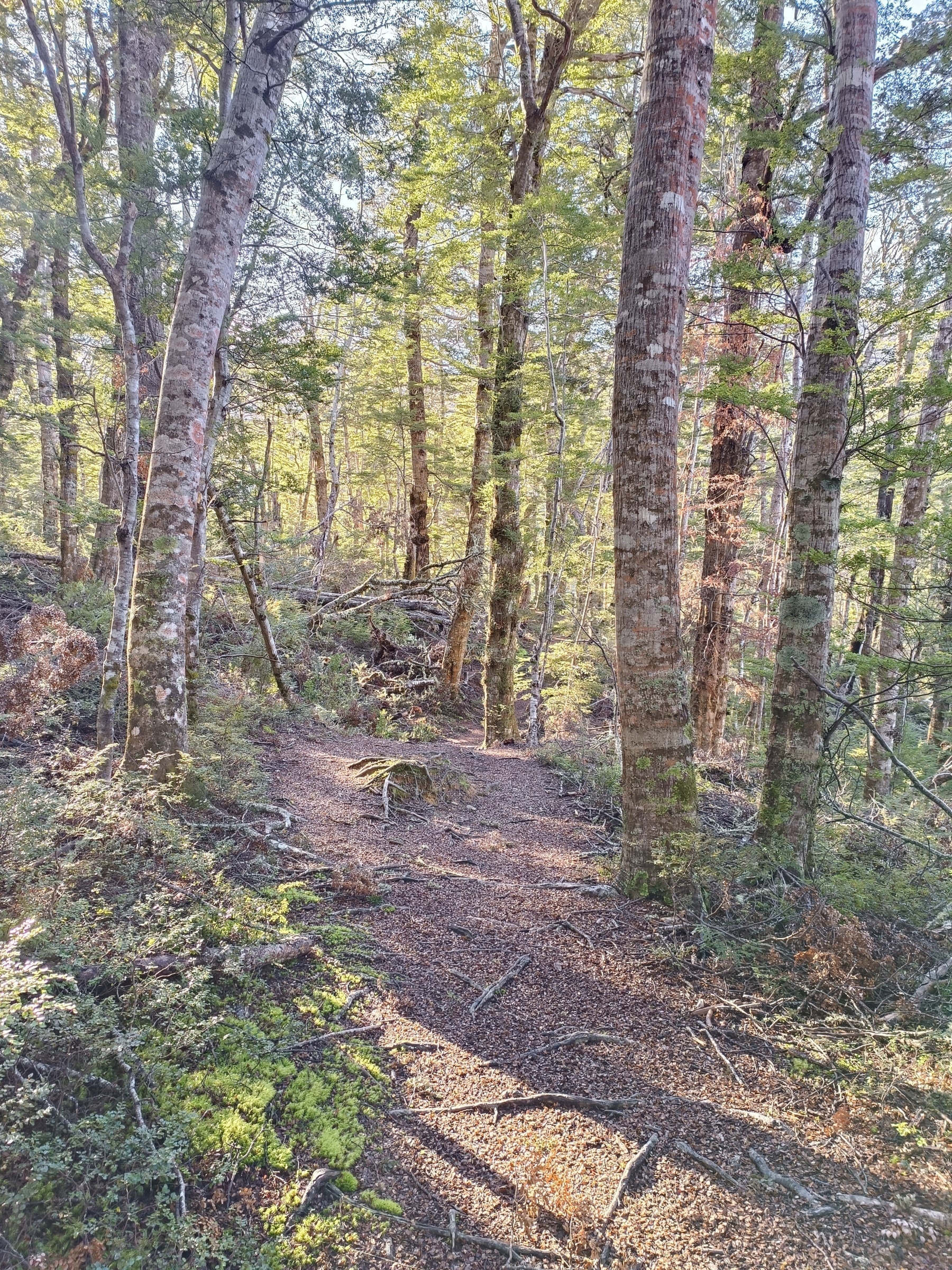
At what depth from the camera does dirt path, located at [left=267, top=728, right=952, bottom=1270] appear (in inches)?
76.3

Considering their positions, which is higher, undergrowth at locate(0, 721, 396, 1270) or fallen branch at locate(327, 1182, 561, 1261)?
undergrowth at locate(0, 721, 396, 1270)

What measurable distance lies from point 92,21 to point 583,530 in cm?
1356

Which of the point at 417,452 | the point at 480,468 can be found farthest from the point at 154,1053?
the point at 417,452

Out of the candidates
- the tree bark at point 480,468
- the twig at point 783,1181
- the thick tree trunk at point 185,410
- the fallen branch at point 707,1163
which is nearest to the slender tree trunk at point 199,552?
the thick tree trunk at point 185,410

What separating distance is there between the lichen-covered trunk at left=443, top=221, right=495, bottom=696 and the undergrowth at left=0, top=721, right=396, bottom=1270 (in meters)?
8.29

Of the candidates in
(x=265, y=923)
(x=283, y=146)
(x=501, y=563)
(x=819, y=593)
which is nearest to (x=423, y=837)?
(x=265, y=923)

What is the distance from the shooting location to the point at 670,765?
4.01 meters

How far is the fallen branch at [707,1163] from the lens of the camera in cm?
215

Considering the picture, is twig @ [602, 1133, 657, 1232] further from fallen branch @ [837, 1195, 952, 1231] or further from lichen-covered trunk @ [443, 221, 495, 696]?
lichen-covered trunk @ [443, 221, 495, 696]

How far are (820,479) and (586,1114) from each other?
4277 mm

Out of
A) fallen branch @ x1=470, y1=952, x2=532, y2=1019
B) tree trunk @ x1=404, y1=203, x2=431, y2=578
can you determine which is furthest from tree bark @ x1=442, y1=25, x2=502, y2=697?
fallen branch @ x1=470, y1=952, x2=532, y2=1019

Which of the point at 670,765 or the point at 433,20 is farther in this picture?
the point at 433,20

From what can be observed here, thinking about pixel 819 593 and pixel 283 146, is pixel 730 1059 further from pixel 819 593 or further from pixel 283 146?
pixel 283 146

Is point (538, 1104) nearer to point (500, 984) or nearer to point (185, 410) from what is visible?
point (500, 984)
